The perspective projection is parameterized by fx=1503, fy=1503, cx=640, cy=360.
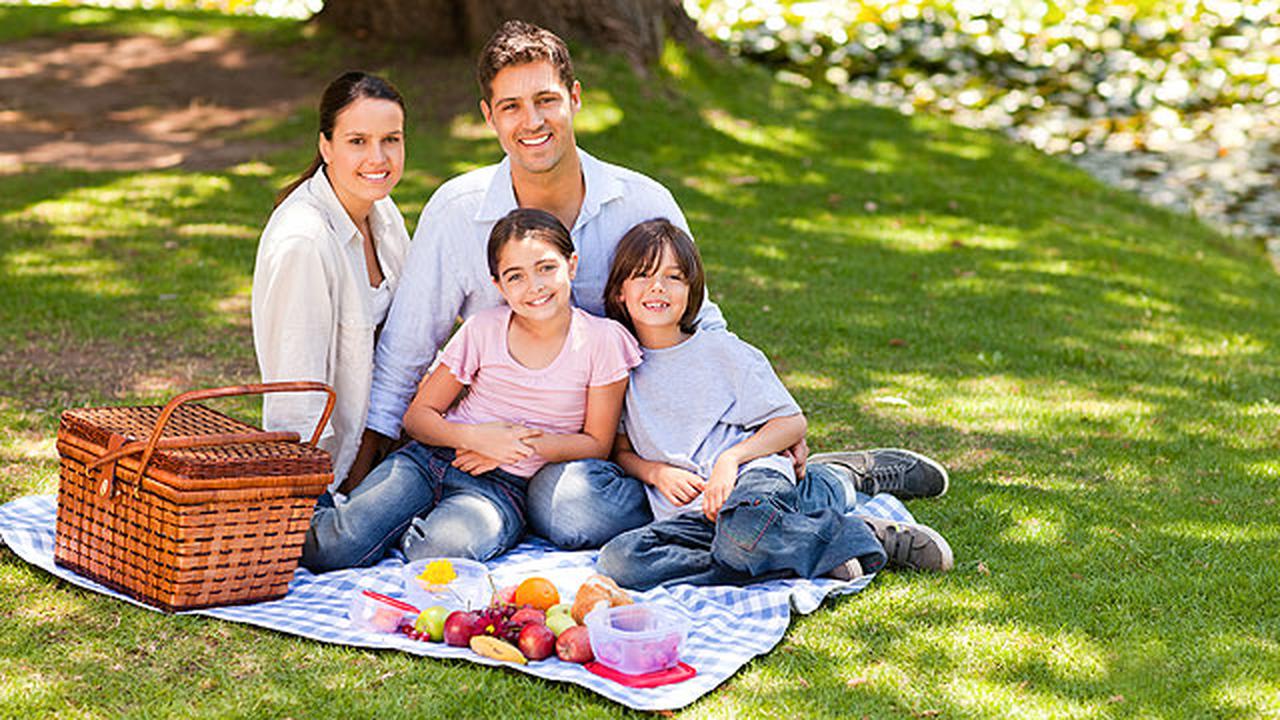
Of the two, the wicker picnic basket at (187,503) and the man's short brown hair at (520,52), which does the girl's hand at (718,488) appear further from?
the man's short brown hair at (520,52)

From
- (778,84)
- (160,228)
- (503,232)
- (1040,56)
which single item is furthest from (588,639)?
A: (1040,56)

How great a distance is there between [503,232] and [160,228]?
4661 mm

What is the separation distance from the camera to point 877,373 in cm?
618

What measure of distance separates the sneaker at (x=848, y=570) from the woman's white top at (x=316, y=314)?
4.50 feet

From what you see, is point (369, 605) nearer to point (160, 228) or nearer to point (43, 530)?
point (43, 530)

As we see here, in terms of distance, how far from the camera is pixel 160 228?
26.9 ft

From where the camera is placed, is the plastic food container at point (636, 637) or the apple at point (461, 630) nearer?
the plastic food container at point (636, 637)

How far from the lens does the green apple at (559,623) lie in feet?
11.5

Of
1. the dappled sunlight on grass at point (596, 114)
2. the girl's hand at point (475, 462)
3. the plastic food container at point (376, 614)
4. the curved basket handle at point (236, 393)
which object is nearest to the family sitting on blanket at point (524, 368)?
the girl's hand at point (475, 462)

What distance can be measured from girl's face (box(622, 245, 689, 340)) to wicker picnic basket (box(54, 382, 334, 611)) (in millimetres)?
938

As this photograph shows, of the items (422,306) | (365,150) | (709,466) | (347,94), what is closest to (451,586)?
(709,466)

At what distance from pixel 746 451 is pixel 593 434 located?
455mm

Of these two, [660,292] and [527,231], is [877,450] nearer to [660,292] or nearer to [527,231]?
[660,292]

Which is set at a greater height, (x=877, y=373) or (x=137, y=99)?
(x=137, y=99)
